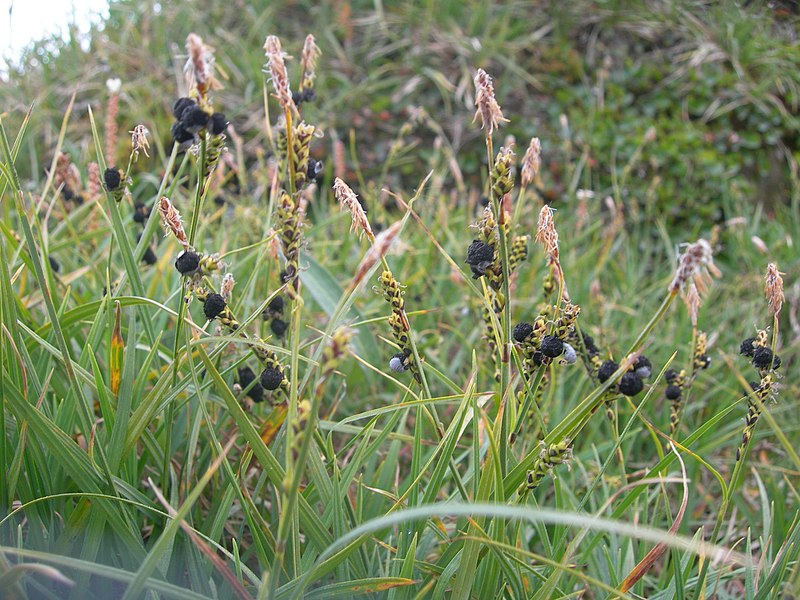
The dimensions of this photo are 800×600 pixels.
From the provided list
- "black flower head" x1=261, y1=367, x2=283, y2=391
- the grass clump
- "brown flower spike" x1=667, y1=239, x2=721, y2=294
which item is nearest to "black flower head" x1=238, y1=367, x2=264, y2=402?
the grass clump

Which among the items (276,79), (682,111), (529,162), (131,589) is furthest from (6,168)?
(682,111)

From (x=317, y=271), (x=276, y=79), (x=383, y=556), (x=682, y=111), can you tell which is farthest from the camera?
(x=682, y=111)

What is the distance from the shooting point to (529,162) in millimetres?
1007

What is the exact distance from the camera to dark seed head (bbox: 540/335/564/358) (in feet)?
2.99

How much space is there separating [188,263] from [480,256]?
1.22ft

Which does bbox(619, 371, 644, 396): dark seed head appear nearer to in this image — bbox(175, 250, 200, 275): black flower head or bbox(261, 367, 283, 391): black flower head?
bbox(261, 367, 283, 391): black flower head

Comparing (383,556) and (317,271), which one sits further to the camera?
(317,271)

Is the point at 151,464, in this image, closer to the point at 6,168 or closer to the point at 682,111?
the point at 6,168

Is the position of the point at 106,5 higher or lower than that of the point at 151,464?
higher

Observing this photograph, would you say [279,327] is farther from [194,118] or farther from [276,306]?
[194,118]

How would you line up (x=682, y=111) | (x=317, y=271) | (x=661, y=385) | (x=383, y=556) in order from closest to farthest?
(x=383, y=556) < (x=661, y=385) < (x=317, y=271) < (x=682, y=111)

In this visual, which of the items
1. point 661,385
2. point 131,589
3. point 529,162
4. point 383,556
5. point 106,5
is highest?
point 106,5

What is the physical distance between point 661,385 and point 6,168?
165 cm

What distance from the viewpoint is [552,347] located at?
91 centimetres
